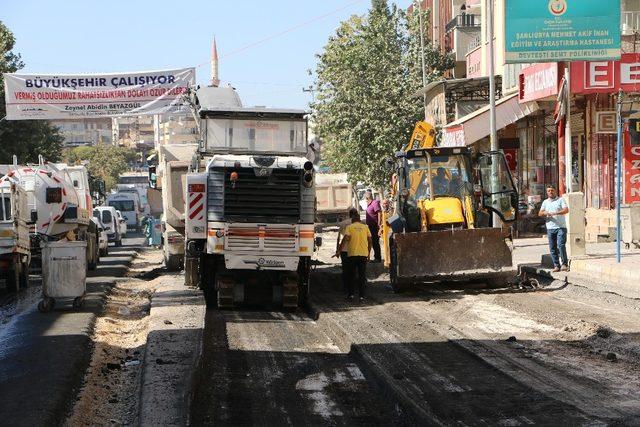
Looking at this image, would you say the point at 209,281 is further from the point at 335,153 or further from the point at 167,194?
the point at 335,153

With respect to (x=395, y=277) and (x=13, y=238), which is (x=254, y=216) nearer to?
(x=395, y=277)

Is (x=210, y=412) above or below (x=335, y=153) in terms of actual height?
below

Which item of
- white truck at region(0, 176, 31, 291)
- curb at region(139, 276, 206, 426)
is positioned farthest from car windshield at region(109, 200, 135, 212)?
curb at region(139, 276, 206, 426)

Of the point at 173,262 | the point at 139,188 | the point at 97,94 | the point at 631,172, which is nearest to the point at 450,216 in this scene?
the point at 173,262

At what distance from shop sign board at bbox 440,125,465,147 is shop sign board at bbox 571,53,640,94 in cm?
851

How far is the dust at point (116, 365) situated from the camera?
34.3ft

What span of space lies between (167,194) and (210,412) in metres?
15.8

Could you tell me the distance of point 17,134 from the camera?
1906 inches

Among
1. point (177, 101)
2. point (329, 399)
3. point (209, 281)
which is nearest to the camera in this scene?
point (329, 399)

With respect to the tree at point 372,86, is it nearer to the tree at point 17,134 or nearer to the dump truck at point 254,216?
the tree at point 17,134

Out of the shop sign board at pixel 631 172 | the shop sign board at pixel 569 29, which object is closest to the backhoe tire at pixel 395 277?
the shop sign board at pixel 569 29

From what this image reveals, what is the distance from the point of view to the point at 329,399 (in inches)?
422

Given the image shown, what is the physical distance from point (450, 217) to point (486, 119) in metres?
17.5

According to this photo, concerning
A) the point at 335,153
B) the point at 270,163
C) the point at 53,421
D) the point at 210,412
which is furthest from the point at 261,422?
the point at 335,153
